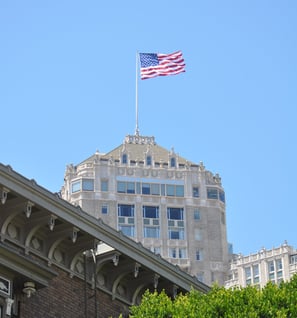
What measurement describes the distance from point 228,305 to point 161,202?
12312cm

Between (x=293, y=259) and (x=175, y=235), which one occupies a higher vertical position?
(x=175, y=235)

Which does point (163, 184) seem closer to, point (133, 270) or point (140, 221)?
point (140, 221)

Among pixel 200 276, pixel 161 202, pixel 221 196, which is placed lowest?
pixel 200 276

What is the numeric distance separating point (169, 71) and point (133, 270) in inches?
3176

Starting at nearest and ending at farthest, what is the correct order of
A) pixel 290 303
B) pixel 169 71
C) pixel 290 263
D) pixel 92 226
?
pixel 290 303, pixel 92 226, pixel 169 71, pixel 290 263

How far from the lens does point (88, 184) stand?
501ft

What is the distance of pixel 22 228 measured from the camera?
31578mm

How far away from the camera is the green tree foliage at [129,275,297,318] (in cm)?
3053

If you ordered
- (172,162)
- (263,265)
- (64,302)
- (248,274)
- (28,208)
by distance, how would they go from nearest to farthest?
(28,208) → (64,302) → (248,274) → (263,265) → (172,162)

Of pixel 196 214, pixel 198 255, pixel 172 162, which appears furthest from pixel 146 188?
pixel 198 255

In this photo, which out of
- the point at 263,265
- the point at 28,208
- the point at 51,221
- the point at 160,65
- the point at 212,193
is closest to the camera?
the point at 28,208

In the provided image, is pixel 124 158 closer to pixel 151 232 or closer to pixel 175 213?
pixel 175 213

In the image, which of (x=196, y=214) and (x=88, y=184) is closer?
(x=88, y=184)

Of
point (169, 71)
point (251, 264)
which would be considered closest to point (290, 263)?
point (251, 264)
